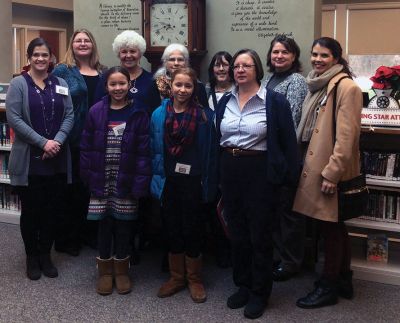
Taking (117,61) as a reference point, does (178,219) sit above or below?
below

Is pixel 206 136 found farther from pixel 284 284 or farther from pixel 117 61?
pixel 117 61

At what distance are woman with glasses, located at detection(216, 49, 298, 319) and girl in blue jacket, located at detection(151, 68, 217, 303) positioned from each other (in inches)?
5.9

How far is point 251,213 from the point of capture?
2.55m

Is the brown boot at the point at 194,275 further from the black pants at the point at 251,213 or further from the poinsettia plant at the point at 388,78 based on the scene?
the poinsettia plant at the point at 388,78

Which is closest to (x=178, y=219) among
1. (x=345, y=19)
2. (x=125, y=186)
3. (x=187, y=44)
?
(x=125, y=186)

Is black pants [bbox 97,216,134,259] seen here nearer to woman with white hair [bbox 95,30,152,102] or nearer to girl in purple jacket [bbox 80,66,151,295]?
girl in purple jacket [bbox 80,66,151,295]

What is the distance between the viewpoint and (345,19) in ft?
28.9

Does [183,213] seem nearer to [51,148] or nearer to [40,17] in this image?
[51,148]

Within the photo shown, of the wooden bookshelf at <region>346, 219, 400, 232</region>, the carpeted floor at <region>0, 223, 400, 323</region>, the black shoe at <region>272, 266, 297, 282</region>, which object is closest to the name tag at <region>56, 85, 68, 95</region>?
the carpeted floor at <region>0, 223, 400, 323</region>

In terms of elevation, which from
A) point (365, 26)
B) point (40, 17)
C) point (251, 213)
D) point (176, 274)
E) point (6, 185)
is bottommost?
point (176, 274)


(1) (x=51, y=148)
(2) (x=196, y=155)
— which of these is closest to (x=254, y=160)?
(2) (x=196, y=155)

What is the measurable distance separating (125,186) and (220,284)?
86 cm

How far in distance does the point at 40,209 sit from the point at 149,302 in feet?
3.07

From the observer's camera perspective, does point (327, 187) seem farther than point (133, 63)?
No
